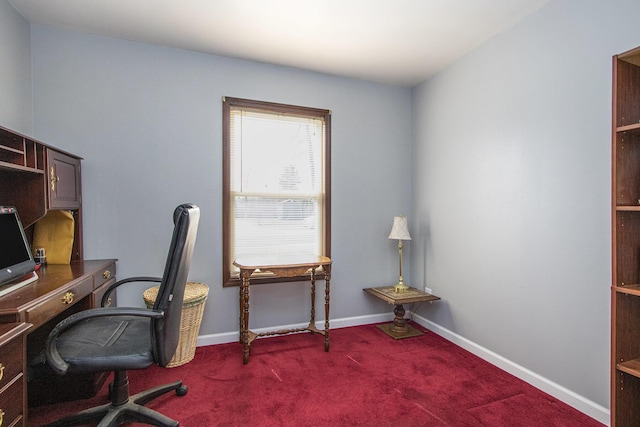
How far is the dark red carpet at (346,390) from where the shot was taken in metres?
1.94

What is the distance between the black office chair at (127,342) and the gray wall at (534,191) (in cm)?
224

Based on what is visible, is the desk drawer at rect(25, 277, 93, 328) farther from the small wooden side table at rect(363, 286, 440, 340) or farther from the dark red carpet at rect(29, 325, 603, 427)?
the small wooden side table at rect(363, 286, 440, 340)

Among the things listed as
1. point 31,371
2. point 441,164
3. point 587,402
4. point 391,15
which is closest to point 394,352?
point 587,402

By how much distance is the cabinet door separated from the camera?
213 centimetres

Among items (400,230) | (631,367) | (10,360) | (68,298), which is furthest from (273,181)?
(631,367)

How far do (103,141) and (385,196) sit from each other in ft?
8.70

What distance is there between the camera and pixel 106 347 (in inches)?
65.1

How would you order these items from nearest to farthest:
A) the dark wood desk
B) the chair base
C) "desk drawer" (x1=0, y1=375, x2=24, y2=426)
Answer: "desk drawer" (x1=0, y1=375, x2=24, y2=426) → the dark wood desk → the chair base

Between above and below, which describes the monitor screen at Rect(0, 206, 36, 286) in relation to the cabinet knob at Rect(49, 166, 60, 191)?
below

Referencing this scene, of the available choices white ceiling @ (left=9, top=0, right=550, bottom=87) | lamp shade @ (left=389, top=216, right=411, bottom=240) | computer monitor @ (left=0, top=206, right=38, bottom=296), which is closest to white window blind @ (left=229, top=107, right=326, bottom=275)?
white ceiling @ (left=9, top=0, right=550, bottom=87)

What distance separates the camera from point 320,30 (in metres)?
2.54

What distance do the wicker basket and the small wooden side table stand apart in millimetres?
1642

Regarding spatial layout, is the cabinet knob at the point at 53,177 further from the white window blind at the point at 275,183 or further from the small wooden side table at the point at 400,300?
the small wooden side table at the point at 400,300

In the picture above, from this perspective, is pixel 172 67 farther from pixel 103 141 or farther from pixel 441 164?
pixel 441 164
